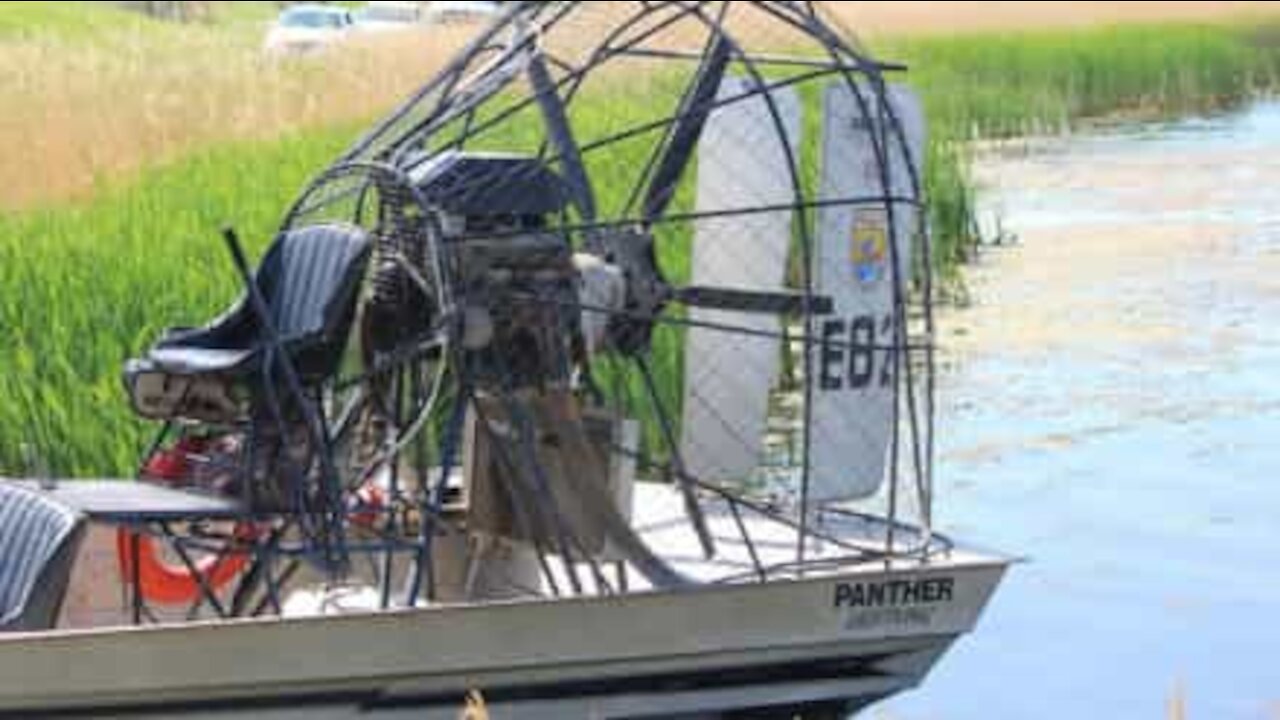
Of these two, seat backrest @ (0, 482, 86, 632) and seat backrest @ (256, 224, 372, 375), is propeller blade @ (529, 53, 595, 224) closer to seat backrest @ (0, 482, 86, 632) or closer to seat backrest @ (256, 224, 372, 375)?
seat backrest @ (256, 224, 372, 375)

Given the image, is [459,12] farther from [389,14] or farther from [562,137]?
[562,137]

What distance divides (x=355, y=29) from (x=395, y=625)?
2895 cm

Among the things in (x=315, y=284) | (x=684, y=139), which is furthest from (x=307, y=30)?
(x=315, y=284)

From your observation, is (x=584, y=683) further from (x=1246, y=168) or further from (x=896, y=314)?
(x=1246, y=168)

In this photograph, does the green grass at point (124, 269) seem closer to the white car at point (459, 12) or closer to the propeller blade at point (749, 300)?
the propeller blade at point (749, 300)

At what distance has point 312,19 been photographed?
3772 cm

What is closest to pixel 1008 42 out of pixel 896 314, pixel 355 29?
pixel 355 29

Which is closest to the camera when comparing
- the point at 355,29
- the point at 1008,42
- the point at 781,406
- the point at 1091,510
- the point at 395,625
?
the point at 395,625

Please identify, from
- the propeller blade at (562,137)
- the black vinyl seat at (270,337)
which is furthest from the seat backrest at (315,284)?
the propeller blade at (562,137)

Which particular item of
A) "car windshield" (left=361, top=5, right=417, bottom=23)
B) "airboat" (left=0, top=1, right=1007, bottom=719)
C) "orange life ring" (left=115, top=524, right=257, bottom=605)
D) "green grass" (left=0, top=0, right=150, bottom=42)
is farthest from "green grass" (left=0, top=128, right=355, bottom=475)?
"car windshield" (left=361, top=5, right=417, bottom=23)

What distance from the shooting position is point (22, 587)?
7.77m

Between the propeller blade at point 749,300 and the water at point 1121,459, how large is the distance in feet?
4.49

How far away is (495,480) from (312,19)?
29.9 meters

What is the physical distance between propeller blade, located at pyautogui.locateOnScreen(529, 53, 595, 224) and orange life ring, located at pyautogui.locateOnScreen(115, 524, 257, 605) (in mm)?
1187
